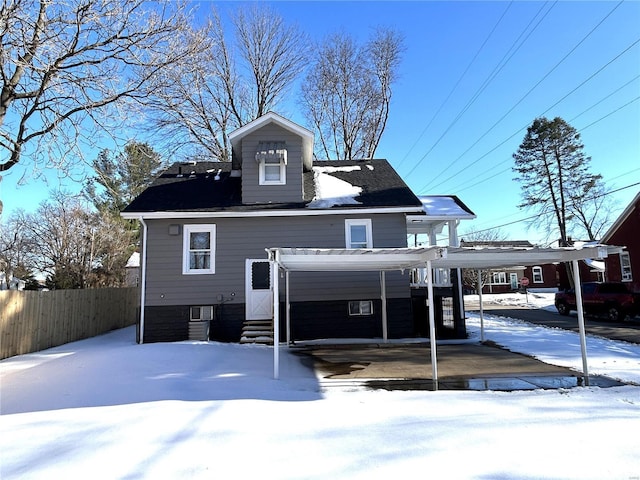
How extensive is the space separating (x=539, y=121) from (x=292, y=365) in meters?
28.1

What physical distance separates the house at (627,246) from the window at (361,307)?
15.2 meters

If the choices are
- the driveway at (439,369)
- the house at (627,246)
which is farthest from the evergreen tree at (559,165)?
the driveway at (439,369)

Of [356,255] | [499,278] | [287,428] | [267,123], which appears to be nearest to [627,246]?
[267,123]

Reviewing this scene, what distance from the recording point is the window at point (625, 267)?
20541mm

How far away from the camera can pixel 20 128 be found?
26.5 ft

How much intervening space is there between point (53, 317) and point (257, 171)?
23.9 ft

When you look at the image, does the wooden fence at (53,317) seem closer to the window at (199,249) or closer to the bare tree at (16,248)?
the window at (199,249)

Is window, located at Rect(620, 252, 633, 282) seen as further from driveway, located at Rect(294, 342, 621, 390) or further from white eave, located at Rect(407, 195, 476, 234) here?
driveway, located at Rect(294, 342, 621, 390)

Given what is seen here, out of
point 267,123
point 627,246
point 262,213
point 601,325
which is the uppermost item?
point 267,123

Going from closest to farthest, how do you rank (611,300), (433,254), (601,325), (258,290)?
(433,254) < (258,290) < (601,325) < (611,300)

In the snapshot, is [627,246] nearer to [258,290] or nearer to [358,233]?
[358,233]

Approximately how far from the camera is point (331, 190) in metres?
13.2

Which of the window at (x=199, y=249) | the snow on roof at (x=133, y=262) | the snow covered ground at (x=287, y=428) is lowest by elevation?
the snow covered ground at (x=287, y=428)

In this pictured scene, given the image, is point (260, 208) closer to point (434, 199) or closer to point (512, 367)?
point (434, 199)
